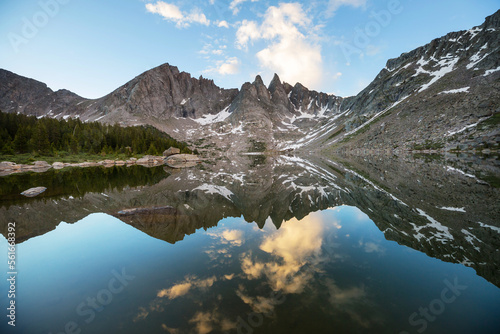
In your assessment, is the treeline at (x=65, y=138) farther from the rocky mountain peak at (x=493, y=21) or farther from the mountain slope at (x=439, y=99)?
the rocky mountain peak at (x=493, y=21)

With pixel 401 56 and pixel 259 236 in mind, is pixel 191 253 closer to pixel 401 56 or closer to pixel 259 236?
pixel 259 236

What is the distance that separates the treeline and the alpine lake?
83632mm

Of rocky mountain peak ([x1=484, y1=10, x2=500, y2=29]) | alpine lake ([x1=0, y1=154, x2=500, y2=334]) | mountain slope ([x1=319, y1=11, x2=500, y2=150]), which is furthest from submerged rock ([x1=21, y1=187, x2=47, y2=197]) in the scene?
rocky mountain peak ([x1=484, y1=10, x2=500, y2=29])

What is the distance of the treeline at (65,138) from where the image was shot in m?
76.0

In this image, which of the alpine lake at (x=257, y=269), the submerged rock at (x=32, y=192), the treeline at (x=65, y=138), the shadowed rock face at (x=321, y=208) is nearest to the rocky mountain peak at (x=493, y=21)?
the shadowed rock face at (x=321, y=208)

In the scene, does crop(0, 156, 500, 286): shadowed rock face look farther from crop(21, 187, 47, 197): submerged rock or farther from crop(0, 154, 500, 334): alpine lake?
crop(21, 187, 47, 197): submerged rock

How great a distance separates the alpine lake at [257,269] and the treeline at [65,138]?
8363cm

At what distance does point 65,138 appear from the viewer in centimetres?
8738

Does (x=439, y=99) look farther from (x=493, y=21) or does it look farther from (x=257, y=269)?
(x=257, y=269)

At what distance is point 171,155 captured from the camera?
4156 inches

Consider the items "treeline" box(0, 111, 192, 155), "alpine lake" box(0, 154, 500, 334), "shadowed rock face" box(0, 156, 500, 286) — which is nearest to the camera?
"alpine lake" box(0, 154, 500, 334)

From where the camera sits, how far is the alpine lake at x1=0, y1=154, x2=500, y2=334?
5.68m

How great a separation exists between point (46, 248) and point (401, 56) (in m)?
260

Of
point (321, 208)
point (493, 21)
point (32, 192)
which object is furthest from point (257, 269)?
point (493, 21)
